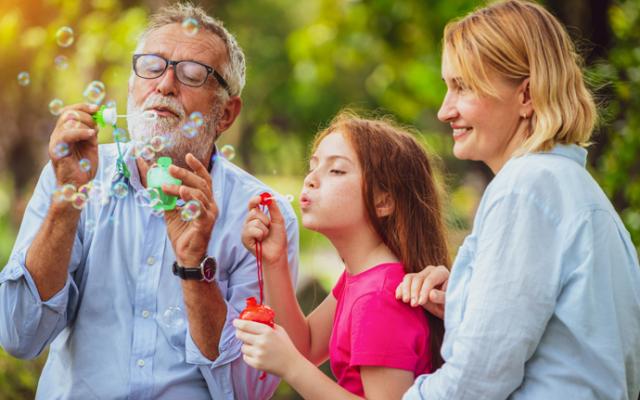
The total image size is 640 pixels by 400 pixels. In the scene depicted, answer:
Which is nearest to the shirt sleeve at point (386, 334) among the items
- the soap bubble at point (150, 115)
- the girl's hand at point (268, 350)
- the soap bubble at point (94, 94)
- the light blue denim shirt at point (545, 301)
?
the girl's hand at point (268, 350)

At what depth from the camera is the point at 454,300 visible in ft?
6.95

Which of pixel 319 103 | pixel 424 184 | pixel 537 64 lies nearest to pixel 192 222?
pixel 424 184

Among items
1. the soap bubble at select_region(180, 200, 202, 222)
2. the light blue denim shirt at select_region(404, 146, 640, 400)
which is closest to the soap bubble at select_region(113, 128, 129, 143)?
the soap bubble at select_region(180, 200, 202, 222)

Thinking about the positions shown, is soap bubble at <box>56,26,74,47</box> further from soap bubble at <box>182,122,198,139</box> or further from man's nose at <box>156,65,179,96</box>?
soap bubble at <box>182,122,198,139</box>

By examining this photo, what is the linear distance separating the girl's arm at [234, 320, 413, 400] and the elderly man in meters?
0.39

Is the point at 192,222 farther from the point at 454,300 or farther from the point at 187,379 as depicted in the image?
the point at 454,300

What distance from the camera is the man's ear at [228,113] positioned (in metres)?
3.15

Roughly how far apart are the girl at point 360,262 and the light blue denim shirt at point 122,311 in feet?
0.76

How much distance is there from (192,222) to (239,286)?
0.34 m

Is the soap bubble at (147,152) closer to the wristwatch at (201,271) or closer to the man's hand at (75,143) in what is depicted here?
the man's hand at (75,143)

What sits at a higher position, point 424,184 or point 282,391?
point 424,184

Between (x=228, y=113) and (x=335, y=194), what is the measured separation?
0.85 meters

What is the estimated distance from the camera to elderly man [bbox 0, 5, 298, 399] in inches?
103

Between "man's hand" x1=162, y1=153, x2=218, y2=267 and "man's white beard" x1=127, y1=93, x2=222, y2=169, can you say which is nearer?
"man's hand" x1=162, y1=153, x2=218, y2=267
